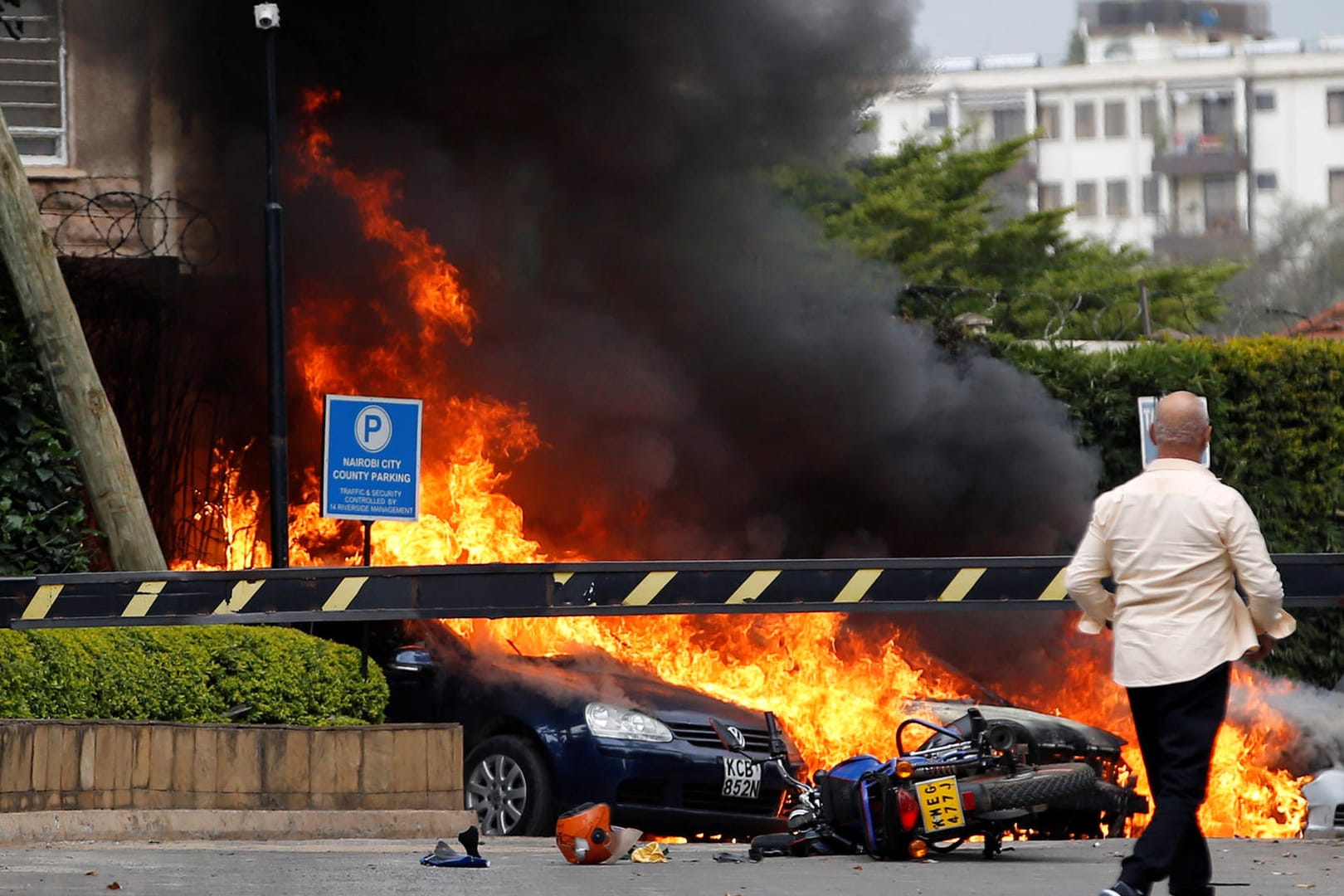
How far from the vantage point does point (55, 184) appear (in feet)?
58.6

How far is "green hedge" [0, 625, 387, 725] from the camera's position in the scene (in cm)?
1016

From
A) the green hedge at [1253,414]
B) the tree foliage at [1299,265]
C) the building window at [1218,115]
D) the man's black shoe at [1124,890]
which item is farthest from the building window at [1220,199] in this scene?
the man's black shoe at [1124,890]

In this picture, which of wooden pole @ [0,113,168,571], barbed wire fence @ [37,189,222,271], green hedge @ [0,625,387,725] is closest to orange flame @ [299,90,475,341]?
barbed wire fence @ [37,189,222,271]

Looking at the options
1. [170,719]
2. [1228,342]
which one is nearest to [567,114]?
[1228,342]

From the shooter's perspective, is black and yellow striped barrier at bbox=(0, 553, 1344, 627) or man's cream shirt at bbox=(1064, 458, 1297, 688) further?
black and yellow striped barrier at bbox=(0, 553, 1344, 627)

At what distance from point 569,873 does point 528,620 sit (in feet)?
15.0

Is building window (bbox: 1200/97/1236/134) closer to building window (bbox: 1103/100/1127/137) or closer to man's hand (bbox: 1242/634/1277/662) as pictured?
building window (bbox: 1103/100/1127/137)

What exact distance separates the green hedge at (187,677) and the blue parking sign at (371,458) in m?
1.18

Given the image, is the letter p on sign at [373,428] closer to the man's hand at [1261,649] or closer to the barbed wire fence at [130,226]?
the barbed wire fence at [130,226]

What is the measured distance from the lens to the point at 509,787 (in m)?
10.8

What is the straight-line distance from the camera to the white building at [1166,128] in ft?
252

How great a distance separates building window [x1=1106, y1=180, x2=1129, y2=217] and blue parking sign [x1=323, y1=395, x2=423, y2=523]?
70774 mm

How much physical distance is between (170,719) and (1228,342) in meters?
11.9

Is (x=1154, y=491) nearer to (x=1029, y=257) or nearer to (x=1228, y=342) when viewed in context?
(x=1228, y=342)
